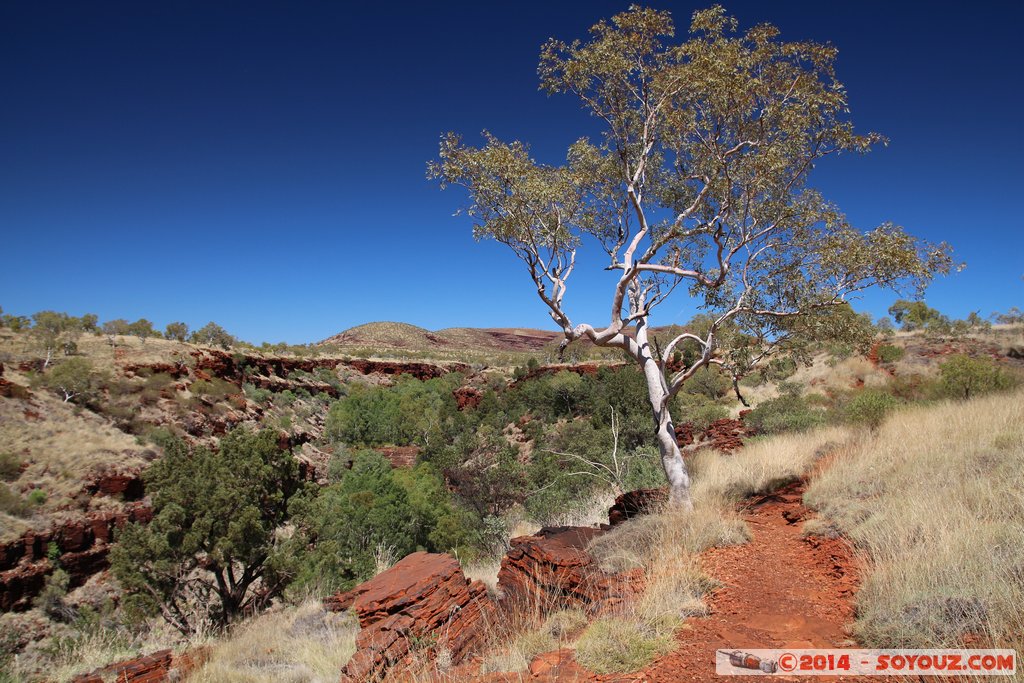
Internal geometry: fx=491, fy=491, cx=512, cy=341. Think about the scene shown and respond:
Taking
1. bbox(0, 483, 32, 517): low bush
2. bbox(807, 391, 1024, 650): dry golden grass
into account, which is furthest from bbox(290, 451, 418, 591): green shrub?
bbox(807, 391, 1024, 650): dry golden grass

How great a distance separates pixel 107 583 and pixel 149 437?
7307 mm

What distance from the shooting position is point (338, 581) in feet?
39.2

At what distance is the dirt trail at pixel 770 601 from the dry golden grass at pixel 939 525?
29 cm

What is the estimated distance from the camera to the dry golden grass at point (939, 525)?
3.14m

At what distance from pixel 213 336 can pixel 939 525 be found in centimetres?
3914

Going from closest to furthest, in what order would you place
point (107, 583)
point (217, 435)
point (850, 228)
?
point (850, 228), point (107, 583), point (217, 435)

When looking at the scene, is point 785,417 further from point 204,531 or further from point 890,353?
point 204,531

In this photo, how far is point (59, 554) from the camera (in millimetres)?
12828

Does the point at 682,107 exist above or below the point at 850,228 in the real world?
above

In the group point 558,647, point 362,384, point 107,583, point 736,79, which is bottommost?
point 107,583

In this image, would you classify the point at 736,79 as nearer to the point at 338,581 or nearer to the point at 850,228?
the point at 850,228

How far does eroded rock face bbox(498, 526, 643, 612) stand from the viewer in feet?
16.2

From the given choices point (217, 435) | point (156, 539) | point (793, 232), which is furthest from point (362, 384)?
point (793, 232)

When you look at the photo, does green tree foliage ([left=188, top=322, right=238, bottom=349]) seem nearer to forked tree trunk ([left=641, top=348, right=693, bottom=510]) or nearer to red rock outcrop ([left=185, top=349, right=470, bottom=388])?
red rock outcrop ([left=185, top=349, right=470, bottom=388])
